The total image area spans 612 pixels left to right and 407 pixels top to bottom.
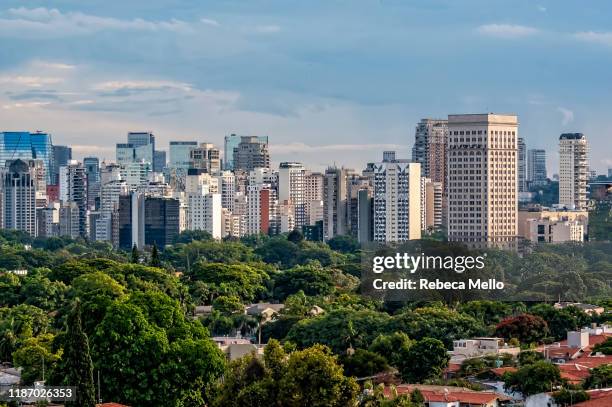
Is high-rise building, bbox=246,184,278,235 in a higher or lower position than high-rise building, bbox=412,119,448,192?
lower

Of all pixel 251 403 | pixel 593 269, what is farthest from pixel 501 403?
pixel 593 269

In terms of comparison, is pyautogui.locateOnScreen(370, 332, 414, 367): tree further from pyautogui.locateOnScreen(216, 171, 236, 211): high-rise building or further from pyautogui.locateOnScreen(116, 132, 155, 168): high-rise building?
pyautogui.locateOnScreen(116, 132, 155, 168): high-rise building

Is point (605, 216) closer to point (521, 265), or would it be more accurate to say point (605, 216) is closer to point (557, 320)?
point (521, 265)

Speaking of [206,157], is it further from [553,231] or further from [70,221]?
[553,231]

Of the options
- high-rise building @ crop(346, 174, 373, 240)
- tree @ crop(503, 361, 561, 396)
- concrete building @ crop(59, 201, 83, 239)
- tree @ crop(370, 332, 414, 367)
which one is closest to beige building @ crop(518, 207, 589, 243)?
high-rise building @ crop(346, 174, 373, 240)

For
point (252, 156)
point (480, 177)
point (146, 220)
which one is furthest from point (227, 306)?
point (252, 156)
